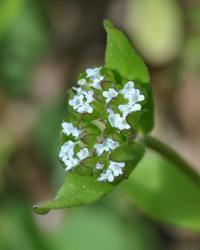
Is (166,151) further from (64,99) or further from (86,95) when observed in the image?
(64,99)

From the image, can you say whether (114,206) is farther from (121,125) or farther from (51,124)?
(121,125)

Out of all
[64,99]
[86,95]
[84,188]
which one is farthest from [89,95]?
[64,99]

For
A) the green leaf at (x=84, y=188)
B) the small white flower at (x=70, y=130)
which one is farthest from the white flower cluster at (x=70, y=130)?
the green leaf at (x=84, y=188)

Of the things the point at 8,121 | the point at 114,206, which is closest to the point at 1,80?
the point at 8,121

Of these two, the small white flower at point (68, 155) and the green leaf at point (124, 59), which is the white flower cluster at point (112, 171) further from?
the green leaf at point (124, 59)

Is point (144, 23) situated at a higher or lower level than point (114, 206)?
higher
